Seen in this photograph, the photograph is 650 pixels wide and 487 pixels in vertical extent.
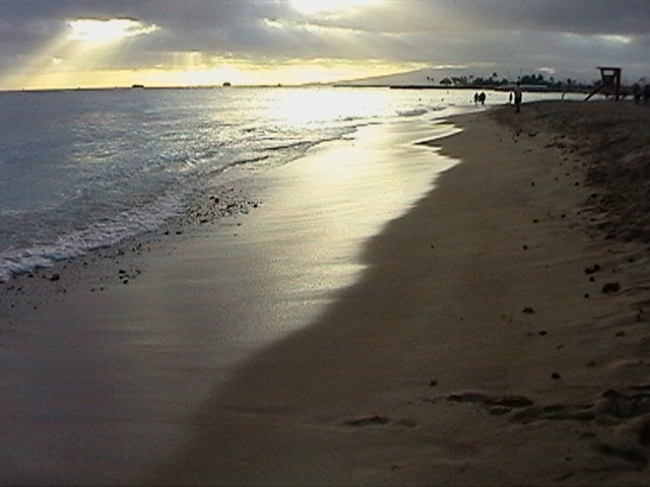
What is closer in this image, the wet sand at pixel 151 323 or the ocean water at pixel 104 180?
the wet sand at pixel 151 323

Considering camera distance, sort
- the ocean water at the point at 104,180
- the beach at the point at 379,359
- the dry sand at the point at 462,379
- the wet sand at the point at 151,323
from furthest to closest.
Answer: the ocean water at the point at 104,180 → the wet sand at the point at 151,323 → the beach at the point at 379,359 → the dry sand at the point at 462,379

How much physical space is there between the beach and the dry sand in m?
0.02

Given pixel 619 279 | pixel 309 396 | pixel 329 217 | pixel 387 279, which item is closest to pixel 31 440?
pixel 309 396

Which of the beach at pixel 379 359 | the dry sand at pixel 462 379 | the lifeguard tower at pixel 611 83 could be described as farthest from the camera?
the lifeguard tower at pixel 611 83

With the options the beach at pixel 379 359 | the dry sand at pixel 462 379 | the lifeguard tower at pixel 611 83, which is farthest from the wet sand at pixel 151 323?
the lifeguard tower at pixel 611 83

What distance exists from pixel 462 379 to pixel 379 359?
3.01 feet

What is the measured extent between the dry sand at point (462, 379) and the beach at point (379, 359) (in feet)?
0.06

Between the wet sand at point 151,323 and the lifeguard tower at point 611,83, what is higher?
the lifeguard tower at point 611,83

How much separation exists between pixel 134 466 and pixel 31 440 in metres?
0.95

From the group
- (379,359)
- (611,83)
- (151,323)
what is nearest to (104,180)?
(151,323)

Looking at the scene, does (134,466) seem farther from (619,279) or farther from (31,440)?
(619,279)

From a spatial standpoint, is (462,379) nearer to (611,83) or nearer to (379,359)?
(379,359)

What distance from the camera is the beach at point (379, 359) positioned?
440cm

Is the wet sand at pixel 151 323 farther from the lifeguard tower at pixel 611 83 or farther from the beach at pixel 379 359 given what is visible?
the lifeguard tower at pixel 611 83
